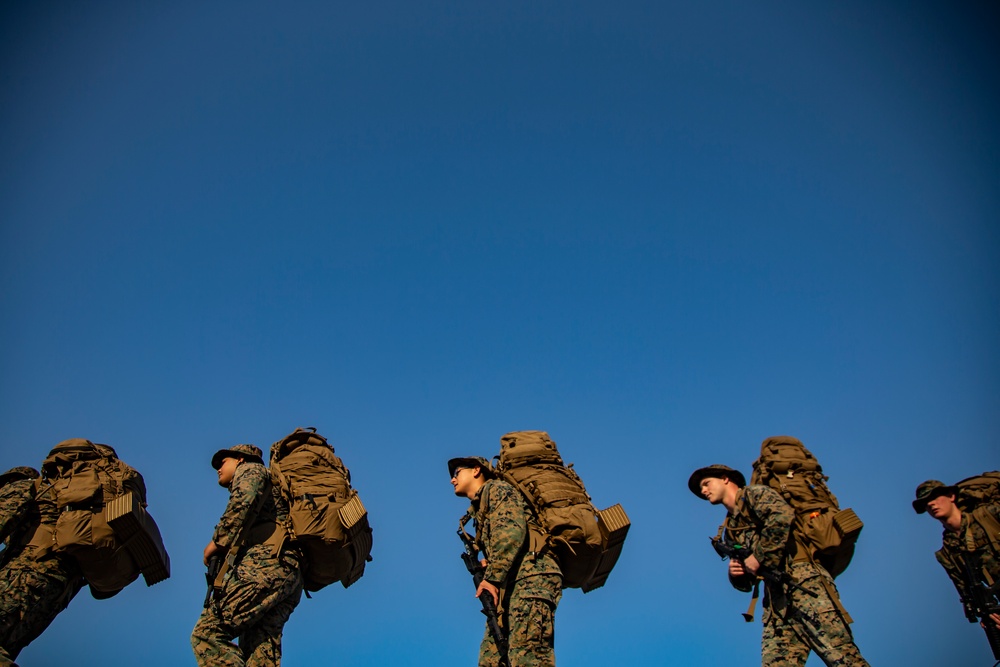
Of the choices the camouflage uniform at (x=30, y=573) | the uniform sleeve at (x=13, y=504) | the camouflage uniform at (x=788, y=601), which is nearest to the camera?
the camouflage uniform at (x=788, y=601)

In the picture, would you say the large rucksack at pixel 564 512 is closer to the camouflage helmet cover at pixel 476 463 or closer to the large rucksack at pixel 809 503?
the camouflage helmet cover at pixel 476 463

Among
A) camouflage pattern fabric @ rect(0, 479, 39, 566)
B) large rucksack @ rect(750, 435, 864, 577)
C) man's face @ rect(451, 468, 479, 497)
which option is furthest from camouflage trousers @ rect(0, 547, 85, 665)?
large rucksack @ rect(750, 435, 864, 577)

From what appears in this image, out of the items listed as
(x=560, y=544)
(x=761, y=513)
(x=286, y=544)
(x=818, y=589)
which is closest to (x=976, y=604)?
(x=818, y=589)

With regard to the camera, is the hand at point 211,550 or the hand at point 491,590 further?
the hand at point 211,550

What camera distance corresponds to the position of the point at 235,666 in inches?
336

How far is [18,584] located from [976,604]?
561 inches

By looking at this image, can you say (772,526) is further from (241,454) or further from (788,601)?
(241,454)

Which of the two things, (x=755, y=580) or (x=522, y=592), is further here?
(x=755, y=580)

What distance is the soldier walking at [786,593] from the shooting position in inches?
340

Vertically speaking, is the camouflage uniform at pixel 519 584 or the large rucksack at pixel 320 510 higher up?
the large rucksack at pixel 320 510

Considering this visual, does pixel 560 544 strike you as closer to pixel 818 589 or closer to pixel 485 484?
pixel 485 484

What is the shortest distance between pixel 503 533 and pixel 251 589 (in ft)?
10.4

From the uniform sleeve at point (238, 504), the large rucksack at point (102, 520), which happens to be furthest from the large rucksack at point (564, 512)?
the large rucksack at point (102, 520)

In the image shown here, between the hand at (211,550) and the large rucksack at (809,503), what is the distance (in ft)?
24.6
